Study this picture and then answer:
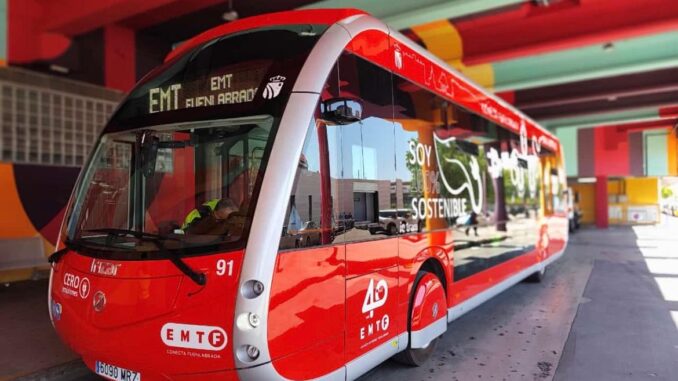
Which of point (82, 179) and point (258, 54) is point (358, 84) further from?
point (82, 179)

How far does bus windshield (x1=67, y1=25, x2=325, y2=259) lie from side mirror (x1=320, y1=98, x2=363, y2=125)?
0.92 feet

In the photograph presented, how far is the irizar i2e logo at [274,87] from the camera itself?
317 centimetres

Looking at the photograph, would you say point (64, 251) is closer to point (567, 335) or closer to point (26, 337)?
point (26, 337)

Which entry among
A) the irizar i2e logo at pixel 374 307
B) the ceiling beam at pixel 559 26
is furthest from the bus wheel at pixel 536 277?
the irizar i2e logo at pixel 374 307

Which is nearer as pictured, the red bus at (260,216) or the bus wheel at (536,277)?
the red bus at (260,216)

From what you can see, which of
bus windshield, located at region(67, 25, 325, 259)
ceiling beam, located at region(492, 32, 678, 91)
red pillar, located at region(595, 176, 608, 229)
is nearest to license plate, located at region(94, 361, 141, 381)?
bus windshield, located at region(67, 25, 325, 259)

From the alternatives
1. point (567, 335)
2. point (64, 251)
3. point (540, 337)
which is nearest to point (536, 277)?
point (567, 335)

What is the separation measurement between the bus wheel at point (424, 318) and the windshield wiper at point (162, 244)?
2116 mm

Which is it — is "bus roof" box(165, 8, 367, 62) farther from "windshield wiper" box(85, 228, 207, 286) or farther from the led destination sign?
"windshield wiper" box(85, 228, 207, 286)

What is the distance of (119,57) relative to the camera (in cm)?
913

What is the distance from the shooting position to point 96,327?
322 centimetres

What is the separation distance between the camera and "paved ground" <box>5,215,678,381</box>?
4.61 metres

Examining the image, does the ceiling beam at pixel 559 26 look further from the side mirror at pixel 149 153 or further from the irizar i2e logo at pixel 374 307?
the side mirror at pixel 149 153

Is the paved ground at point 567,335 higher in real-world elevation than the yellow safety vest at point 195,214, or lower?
lower
